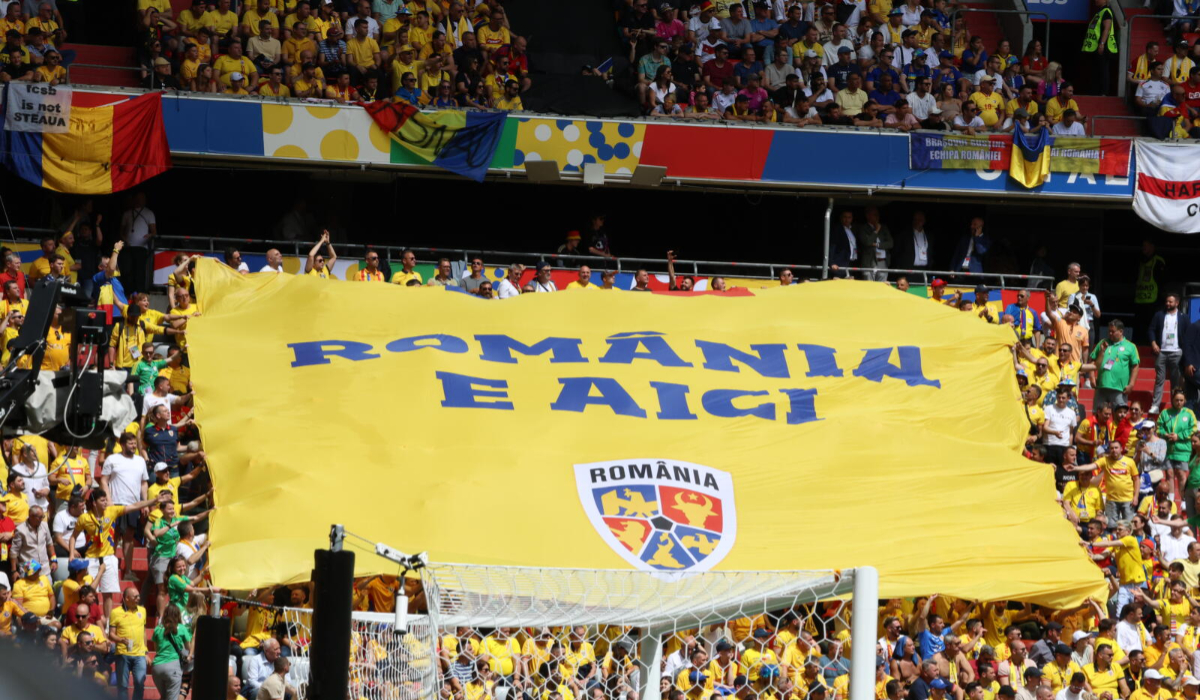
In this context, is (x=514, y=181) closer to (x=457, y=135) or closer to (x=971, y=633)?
(x=457, y=135)

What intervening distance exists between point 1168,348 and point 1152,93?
16.1 feet

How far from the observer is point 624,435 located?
13.7 m

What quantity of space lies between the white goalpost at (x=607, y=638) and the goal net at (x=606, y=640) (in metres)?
0.01

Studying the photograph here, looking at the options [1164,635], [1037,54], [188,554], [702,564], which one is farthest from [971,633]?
[1037,54]

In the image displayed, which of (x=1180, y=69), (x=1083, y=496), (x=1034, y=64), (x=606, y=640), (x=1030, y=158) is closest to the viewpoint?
(x=606, y=640)

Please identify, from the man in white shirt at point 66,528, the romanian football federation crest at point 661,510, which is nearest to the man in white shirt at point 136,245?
the man in white shirt at point 66,528

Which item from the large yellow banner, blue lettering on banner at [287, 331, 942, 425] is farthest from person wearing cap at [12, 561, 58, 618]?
blue lettering on banner at [287, 331, 942, 425]

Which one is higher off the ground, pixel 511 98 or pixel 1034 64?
pixel 1034 64

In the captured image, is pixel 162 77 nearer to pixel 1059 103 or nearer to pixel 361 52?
pixel 361 52

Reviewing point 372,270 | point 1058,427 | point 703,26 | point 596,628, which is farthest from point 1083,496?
point 703,26

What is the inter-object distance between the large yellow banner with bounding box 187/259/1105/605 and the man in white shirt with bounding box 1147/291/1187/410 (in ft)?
14.8

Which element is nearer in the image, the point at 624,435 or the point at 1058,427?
the point at 624,435

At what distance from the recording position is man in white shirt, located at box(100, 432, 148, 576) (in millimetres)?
13906

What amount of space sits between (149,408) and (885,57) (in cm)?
1145
